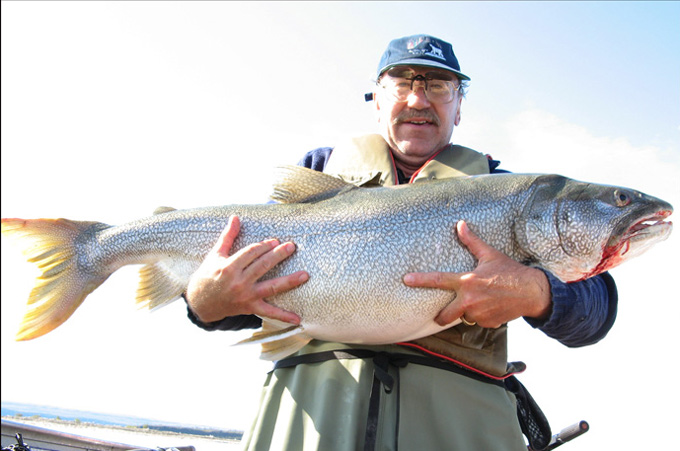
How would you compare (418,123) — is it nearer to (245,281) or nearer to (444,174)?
(444,174)

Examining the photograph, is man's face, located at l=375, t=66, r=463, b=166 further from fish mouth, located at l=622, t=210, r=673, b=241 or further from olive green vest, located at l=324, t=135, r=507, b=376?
fish mouth, located at l=622, t=210, r=673, b=241

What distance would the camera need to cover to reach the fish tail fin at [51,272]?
3.27 m

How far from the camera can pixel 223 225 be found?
130 inches

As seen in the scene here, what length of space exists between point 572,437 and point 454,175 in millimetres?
3032

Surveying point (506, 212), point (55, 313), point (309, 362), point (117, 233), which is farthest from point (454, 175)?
point (55, 313)

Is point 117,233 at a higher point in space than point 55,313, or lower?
higher

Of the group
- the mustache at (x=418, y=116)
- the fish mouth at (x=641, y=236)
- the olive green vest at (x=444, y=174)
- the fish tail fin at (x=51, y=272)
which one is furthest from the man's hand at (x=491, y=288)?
the fish tail fin at (x=51, y=272)

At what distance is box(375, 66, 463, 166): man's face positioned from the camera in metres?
3.87

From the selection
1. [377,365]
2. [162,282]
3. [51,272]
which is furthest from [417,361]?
[51,272]

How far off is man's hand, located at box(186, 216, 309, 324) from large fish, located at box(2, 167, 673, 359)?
7cm

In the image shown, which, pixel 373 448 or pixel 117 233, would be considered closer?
pixel 373 448

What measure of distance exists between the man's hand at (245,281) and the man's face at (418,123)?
1.42 metres

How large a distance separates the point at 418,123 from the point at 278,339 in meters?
2.01

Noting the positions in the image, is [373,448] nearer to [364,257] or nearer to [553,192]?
[364,257]
